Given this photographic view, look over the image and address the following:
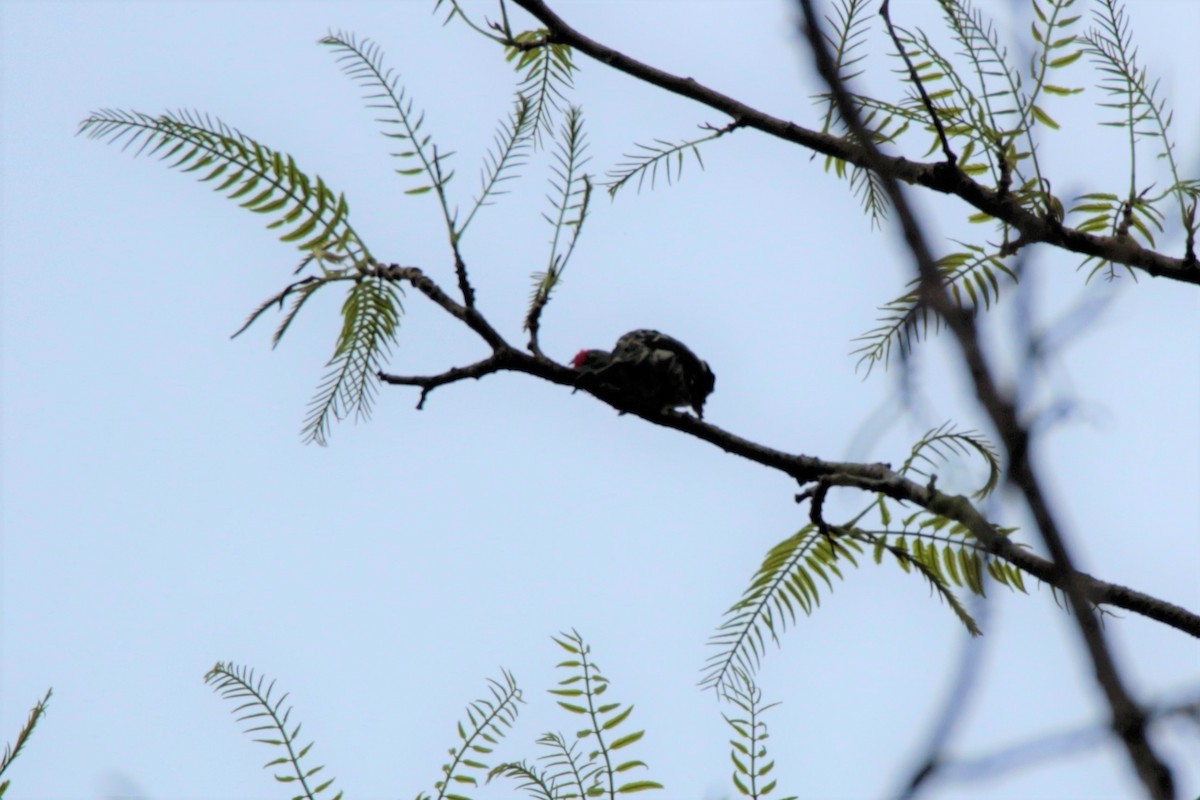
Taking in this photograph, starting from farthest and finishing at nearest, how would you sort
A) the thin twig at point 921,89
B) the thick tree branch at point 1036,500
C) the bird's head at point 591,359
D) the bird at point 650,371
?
the bird's head at point 591,359
the bird at point 650,371
the thin twig at point 921,89
the thick tree branch at point 1036,500

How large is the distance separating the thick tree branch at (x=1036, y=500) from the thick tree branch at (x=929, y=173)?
1.28 meters

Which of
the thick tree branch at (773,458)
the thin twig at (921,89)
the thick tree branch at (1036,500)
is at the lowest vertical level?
the thick tree branch at (1036,500)

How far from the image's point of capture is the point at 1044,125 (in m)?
2.48

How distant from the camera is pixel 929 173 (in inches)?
84.1

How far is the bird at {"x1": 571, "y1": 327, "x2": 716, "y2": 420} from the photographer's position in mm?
2498

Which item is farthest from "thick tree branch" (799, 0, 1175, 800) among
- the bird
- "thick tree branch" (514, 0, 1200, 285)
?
the bird

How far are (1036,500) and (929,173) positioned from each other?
1.54 m

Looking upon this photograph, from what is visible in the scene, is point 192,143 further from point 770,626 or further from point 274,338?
point 770,626

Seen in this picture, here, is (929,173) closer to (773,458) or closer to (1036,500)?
(773,458)

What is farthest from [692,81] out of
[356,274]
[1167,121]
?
[1167,121]

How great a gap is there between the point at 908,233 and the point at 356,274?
1587 mm

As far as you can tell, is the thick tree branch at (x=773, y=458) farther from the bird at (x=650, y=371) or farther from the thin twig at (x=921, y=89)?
the thin twig at (x=921, y=89)

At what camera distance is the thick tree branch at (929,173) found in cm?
211

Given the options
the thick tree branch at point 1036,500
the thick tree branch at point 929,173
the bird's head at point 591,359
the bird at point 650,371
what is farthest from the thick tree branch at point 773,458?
the thick tree branch at point 1036,500
